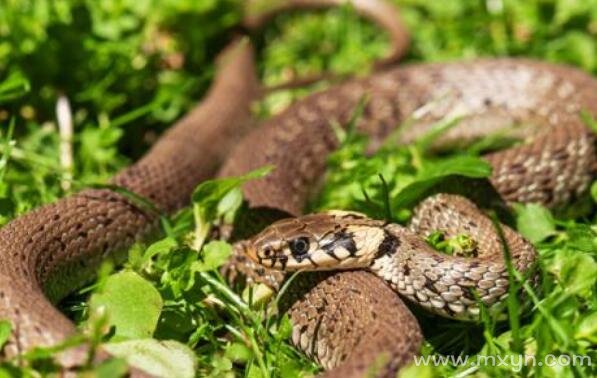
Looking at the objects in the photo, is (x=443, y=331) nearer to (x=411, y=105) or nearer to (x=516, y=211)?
(x=516, y=211)

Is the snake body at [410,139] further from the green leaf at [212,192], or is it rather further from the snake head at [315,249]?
the green leaf at [212,192]

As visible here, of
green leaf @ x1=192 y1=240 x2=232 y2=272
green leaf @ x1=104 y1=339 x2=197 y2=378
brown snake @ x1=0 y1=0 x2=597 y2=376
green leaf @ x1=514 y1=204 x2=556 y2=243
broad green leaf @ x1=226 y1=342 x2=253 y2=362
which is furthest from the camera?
green leaf @ x1=514 y1=204 x2=556 y2=243

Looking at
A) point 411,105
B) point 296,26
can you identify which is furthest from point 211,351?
point 296,26

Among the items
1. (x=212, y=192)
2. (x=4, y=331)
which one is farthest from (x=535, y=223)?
(x=4, y=331)

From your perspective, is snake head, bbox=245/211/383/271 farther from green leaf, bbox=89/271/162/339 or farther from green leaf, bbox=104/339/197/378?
green leaf, bbox=104/339/197/378

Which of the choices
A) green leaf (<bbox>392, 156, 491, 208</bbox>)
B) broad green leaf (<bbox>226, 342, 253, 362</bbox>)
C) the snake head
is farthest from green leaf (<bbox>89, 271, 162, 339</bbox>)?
green leaf (<bbox>392, 156, 491, 208</bbox>)

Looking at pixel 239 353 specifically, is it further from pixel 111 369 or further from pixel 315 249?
pixel 111 369

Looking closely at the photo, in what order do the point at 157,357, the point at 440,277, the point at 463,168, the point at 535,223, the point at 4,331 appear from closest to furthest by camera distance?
1. the point at 4,331
2. the point at 157,357
3. the point at 440,277
4. the point at 463,168
5. the point at 535,223

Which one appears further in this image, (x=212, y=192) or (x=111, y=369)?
(x=212, y=192)

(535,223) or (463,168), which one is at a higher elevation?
(463,168)
